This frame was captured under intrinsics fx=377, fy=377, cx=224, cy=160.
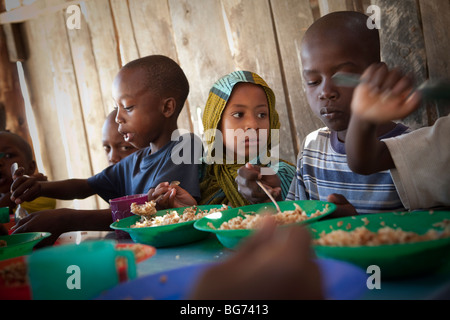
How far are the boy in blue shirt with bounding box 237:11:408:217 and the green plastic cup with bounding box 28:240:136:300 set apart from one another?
77cm

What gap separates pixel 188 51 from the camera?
8.23 ft

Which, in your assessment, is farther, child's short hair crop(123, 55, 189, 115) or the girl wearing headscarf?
child's short hair crop(123, 55, 189, 115)

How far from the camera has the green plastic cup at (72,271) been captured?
1.73 feet

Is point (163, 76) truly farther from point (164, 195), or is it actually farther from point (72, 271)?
point (72, 271)

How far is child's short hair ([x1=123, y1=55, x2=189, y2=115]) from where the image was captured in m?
1.97

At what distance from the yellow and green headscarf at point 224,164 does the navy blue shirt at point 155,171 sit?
88 mm

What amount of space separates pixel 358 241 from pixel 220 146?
1283 millimetres

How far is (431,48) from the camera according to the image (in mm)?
1562

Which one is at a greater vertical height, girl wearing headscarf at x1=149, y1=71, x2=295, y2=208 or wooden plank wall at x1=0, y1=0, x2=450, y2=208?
wooden plank wall at x1=0, y1=0, x2=450, y2=208

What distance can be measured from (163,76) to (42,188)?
2.82 ft

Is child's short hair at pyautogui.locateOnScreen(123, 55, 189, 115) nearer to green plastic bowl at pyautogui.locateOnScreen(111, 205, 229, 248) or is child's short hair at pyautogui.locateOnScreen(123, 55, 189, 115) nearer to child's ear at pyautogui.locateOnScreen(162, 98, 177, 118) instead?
child's ear at pyautogui.locateOnScreen(162, 98, 177, 118)

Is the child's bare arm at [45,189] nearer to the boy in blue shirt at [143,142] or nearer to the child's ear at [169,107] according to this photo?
the boy in blue shirt at [143,142]

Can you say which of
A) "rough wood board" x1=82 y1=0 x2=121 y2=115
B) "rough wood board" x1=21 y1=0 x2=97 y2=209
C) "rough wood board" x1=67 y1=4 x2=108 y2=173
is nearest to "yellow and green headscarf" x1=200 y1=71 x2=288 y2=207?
"rough wood board" x1=82 y1=0 x2=121 y2=115
